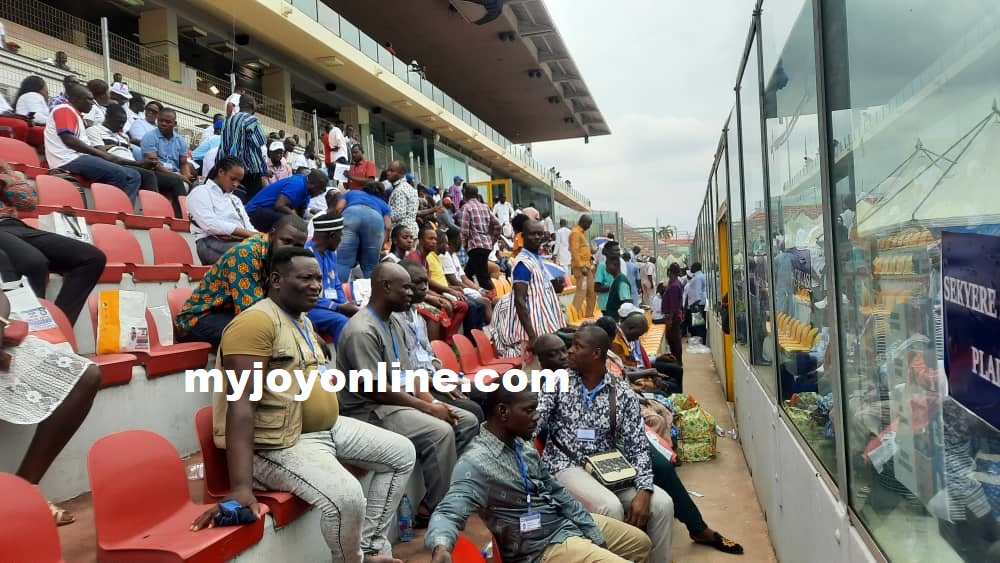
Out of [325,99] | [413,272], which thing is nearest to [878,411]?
[413,272]

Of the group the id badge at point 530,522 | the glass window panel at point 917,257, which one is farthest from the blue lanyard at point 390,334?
the glass window panel at point 917,257

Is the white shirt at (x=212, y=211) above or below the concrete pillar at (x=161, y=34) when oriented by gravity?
below

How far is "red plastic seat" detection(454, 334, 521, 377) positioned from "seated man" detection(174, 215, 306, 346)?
2.17 m

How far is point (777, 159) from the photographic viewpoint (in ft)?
12.6

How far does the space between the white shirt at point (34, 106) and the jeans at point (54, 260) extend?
4.63 meters

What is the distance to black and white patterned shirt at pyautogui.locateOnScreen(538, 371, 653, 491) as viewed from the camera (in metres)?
3.77

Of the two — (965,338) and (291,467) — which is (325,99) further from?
(965,338)

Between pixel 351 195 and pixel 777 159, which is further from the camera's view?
pixel 351 195

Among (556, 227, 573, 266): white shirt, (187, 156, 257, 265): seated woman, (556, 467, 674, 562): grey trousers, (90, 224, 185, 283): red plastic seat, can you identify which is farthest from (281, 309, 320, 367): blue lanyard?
(556, 227, 573, 266): white shirt

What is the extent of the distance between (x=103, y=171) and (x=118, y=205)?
2.02 ft

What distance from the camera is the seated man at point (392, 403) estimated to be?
374cm

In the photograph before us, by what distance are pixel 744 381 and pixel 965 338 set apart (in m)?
5.00

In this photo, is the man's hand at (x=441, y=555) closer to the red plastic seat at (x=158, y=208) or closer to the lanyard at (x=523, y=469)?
the lanyard at (x=523, y=469)

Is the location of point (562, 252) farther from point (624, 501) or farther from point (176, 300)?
point (624, 501)
